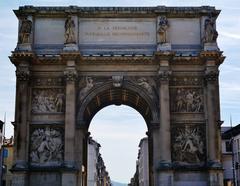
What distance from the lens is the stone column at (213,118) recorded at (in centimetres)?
2547

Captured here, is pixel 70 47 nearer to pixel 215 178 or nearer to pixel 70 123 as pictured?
pixel 70 123

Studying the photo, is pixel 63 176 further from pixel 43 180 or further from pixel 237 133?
pixel 237 133

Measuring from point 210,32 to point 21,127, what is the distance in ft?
37.3

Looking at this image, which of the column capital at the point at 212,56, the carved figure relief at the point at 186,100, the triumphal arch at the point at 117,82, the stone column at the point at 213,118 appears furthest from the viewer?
the carved figure relief at the point at 186,100

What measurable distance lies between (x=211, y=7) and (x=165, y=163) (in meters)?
9.16

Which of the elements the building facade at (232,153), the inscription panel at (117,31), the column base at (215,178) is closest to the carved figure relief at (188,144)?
the column base at (215,178)

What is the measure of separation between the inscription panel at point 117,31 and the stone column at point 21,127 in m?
3.76

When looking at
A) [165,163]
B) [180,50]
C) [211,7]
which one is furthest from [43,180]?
[211,7]

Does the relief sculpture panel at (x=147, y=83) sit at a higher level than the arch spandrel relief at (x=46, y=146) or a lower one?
higher

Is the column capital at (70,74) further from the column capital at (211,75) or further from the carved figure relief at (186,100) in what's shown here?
the column capital at (211,75)

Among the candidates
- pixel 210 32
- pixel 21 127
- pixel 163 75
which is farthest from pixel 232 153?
pixel 21 127

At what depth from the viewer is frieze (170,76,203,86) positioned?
2717cm

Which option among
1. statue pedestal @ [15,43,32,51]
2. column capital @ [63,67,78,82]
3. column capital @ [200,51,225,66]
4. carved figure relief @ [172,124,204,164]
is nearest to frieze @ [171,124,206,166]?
carved figure relief @ [172,124,204,164]

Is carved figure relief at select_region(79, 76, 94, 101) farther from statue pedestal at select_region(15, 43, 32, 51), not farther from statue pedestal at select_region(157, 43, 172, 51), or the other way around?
statue pedestal at select_region(157, 43, 172, 51)
